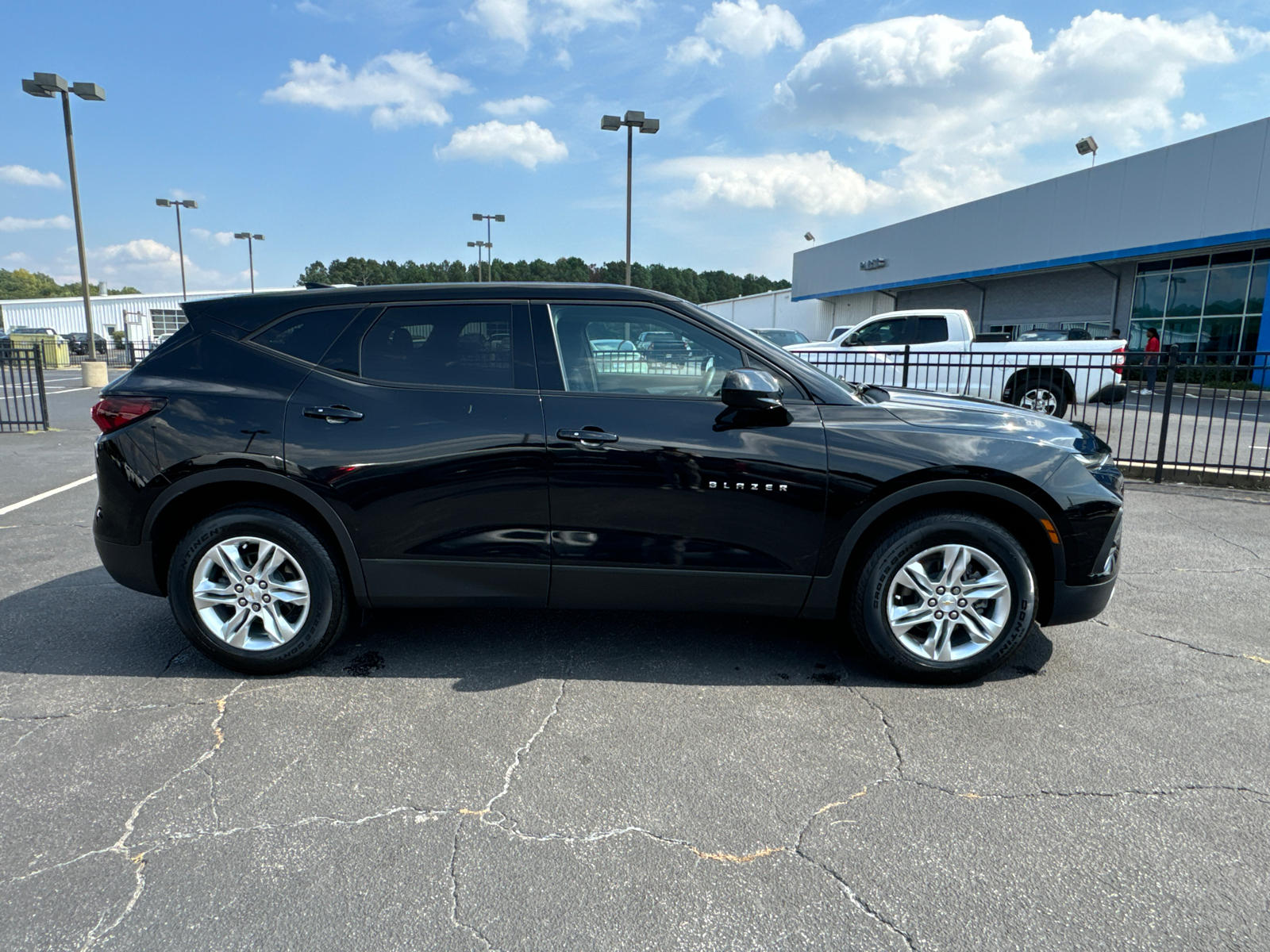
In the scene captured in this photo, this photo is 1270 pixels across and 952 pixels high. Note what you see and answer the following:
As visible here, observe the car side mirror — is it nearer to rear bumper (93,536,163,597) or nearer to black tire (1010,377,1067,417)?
rear bumper (93,536,163,597)

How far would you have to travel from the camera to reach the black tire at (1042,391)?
12609 millimetres

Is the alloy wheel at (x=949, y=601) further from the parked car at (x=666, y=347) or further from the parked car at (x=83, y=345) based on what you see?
the parked car at (x=83, y=345)

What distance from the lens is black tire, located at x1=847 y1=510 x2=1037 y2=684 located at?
3326 mm

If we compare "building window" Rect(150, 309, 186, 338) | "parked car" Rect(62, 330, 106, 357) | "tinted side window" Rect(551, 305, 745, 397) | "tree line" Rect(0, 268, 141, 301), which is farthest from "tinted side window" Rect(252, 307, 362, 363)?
"tree line" Rect(0, 268, 141, 301)

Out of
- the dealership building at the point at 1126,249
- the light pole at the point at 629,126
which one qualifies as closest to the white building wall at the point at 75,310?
→ the light pole at the point at 629,126

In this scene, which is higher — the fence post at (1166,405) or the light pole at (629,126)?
the light pole at (629,126)

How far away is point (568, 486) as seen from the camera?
10.9 feet

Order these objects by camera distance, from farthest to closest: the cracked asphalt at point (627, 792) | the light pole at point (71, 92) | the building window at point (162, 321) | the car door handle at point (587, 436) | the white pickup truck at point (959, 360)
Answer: the building window at point (162, 321), the light pole at point (71, 92), the white pickup truck at point (959, 360), the car door handle at point (587, 436), the cracked asphalt at point (627, 792)

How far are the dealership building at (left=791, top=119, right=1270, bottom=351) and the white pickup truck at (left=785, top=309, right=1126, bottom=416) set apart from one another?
10.2 m

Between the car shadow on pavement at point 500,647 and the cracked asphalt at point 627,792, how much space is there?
2 cm

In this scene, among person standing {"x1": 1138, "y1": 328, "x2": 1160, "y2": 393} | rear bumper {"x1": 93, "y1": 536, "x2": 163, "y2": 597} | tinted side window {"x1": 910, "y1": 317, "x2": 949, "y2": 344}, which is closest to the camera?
rear bumper {"x1": 93, "y1": 536, "x2": 163, "y2": 597}

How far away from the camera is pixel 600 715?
3152mm

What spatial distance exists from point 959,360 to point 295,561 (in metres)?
12.4

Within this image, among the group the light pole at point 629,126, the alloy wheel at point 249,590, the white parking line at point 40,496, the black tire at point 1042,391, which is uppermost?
the light pole at point 629,126
